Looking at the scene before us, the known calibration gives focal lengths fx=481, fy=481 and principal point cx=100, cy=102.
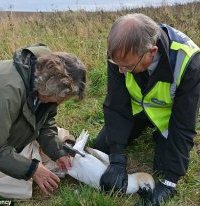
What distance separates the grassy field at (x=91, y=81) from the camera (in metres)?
3.41

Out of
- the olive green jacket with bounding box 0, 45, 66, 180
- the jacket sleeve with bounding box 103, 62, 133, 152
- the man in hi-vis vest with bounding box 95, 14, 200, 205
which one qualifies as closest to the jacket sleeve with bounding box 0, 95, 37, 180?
the olive green jacket with bounding box 0, 45, 66, 180

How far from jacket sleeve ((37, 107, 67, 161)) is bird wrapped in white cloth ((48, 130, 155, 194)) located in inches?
4.7

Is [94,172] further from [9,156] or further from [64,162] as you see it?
[9,156]

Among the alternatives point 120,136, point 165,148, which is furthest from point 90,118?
point 165,148

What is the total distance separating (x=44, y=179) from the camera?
11.2 feet

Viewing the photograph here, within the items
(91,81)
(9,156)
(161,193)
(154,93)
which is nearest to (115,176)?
(161,193)

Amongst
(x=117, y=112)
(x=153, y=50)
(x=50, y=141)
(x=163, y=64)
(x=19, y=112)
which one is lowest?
(x=50, y=141)

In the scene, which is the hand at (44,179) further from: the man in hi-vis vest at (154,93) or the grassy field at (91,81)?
the man in hi-vis vest at (154,93)

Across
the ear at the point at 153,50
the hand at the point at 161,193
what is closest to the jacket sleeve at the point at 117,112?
the hand at the point at 161,193

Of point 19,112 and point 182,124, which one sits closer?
point 19,112

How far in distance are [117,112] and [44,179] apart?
89cm

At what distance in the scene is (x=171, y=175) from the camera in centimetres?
362

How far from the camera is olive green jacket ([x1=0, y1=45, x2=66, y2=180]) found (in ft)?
10.1

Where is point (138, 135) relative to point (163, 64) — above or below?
below
